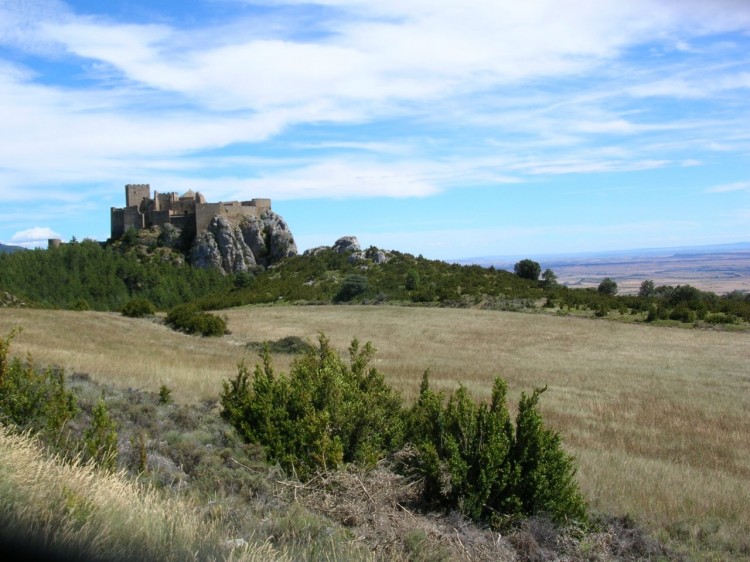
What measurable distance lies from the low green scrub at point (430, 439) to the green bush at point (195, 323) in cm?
2370

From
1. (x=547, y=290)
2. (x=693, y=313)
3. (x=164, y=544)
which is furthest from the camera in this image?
(x=547, y=290)

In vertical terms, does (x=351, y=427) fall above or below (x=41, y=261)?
below

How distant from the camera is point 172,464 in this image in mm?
7652

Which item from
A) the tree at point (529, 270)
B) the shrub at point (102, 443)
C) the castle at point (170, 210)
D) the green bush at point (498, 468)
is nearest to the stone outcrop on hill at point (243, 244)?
the castle at point (170, 210)

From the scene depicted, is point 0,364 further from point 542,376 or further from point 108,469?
point 542,376

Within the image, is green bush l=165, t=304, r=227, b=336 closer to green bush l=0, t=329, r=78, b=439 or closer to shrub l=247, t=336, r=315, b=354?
shrub l=247, t=336, r=315, b=354

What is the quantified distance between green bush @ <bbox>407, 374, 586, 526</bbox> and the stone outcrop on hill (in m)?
74.2

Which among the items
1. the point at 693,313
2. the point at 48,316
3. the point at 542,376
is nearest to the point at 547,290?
the point at 693,313

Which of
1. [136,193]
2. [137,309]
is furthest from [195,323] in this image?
[136,193]

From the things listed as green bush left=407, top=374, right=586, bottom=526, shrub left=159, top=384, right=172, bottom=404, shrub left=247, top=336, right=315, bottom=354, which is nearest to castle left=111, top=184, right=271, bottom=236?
shrub left=247, top=336, right=315, bottom=354

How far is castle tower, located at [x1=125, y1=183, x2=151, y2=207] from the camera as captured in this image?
87.4 metres

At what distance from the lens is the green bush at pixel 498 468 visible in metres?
7.52

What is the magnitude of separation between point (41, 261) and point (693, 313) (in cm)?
6361

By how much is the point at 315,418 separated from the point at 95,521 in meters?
3.82
